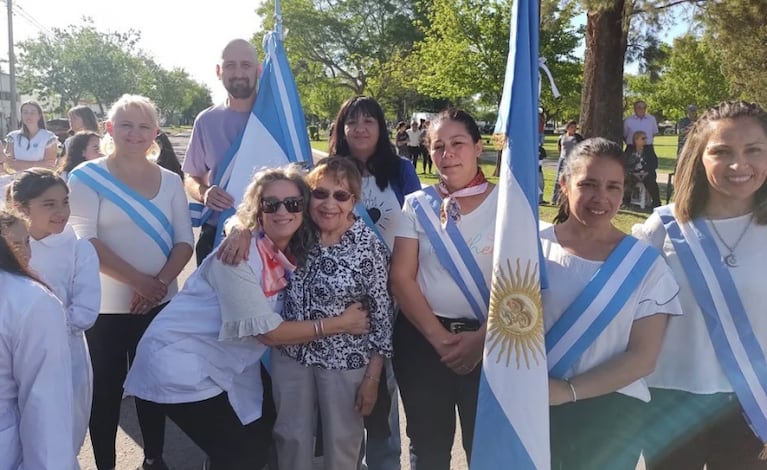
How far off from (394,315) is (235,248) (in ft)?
2.90

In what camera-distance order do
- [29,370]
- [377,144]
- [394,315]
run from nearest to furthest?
[29,370]
[394,315]
[377,144]

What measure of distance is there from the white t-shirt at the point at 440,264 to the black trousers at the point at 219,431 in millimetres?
995

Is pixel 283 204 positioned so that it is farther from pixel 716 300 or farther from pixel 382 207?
pixel 716 300

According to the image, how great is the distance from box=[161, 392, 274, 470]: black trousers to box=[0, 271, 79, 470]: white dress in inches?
22.3

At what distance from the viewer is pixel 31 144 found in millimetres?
7625

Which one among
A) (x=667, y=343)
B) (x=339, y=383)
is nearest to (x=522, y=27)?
(x=667, y=343)

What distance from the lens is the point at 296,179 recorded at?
105 inches

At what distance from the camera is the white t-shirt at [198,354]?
251cm

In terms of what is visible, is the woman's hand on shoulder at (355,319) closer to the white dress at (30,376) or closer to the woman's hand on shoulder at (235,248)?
the woman's hand on shoulder at (235,248)

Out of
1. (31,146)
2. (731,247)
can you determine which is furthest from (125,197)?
(31,146)

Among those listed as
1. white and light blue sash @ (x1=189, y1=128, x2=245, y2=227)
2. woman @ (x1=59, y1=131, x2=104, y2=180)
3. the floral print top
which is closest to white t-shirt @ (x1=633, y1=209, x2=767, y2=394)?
the floral print top

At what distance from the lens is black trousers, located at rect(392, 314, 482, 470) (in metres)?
2.71

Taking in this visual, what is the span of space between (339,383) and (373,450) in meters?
0.72

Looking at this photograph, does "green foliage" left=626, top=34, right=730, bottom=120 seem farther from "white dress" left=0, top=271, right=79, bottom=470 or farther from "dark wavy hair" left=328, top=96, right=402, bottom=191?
"white dress" left=0, top=271, right=79, bottom=470
